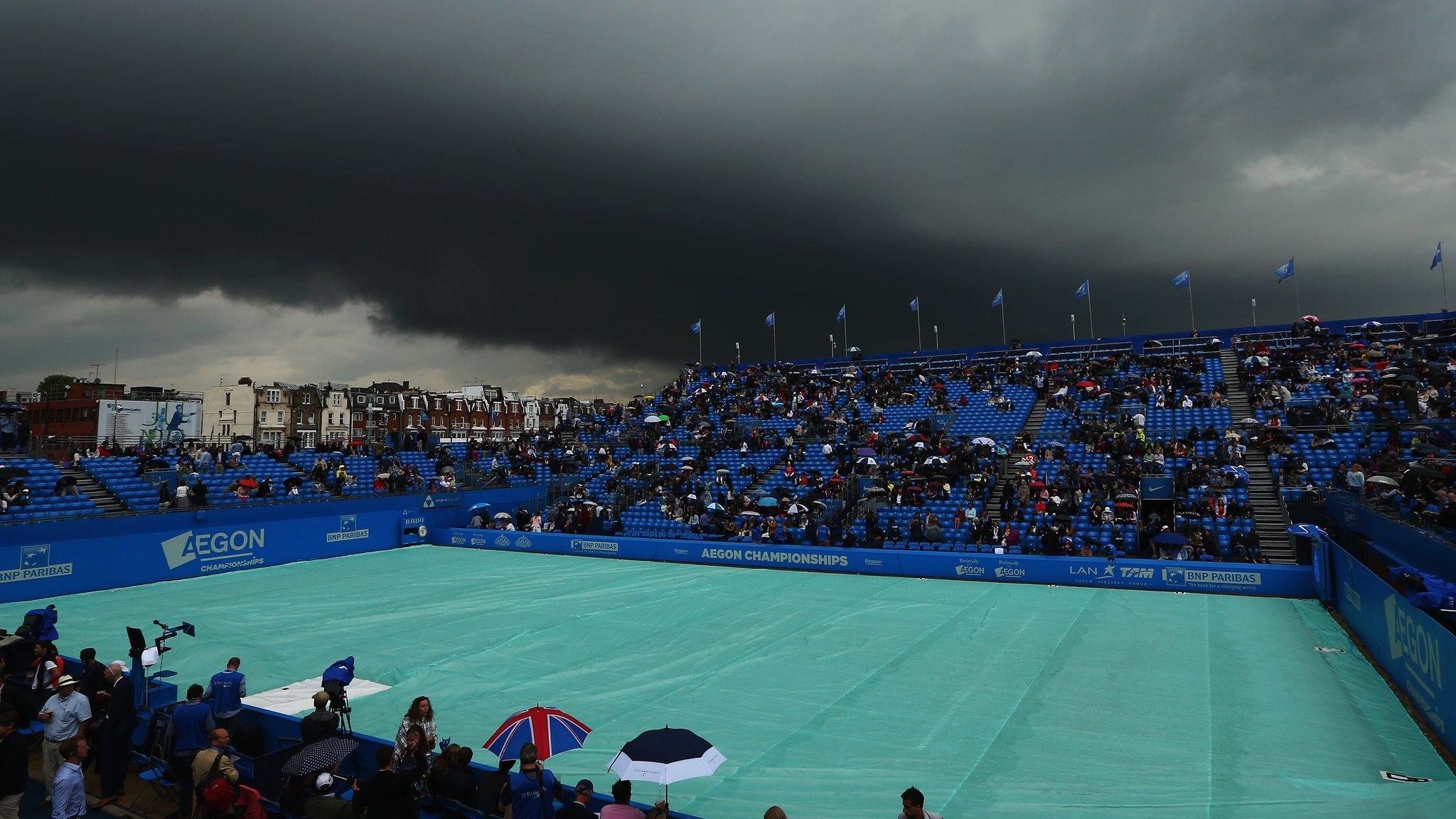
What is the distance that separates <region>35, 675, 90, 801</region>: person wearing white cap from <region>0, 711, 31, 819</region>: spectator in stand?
1358mm

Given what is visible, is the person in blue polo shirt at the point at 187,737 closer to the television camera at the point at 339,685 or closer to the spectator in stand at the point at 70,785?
the spectator in stand at the point at 70,785

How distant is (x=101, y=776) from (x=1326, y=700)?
17.7m

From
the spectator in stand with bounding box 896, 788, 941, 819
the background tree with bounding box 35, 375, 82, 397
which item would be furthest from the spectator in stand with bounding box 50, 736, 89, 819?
the background tree with bounding box 35, 375, 82, 397

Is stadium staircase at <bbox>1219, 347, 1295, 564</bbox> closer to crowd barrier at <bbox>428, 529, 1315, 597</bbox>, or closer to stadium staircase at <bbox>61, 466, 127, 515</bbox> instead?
crowd barrier at <bbox>428, 529, 1315, 597</bbox>

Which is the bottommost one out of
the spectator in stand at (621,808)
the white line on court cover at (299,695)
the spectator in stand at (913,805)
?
the white line on court cover at (299,695)

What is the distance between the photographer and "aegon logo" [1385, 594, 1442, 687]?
Result: 415 inches

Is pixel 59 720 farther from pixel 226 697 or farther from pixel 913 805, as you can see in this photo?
pixel 913 805

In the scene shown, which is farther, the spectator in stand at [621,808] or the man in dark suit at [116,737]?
the man in dark suit at [116,737]

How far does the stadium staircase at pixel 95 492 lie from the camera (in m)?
26.9

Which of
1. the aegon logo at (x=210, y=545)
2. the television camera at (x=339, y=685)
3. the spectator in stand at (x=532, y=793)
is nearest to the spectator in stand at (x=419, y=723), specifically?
the television camera at (x=339, y=685)

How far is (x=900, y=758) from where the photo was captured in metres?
10.1

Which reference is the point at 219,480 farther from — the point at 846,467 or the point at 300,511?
the point at 846,467

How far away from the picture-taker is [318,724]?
8.30 m

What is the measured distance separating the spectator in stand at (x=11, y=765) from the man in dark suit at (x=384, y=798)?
369cm
